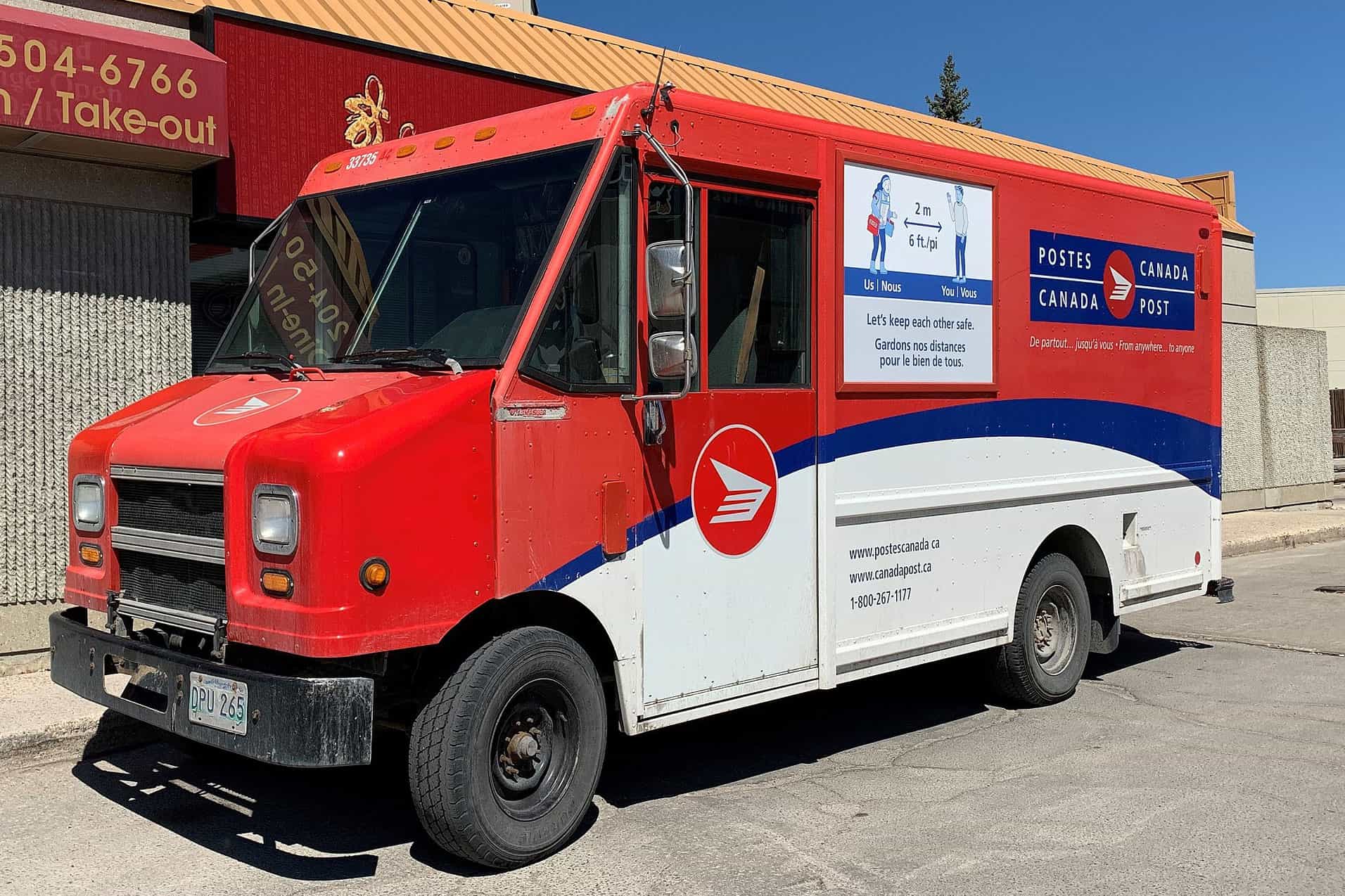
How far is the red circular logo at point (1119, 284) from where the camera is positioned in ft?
26.3

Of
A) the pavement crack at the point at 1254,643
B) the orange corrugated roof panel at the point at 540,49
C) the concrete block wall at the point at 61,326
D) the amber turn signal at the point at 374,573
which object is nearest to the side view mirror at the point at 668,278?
the amber turn signal at the point at 374,573

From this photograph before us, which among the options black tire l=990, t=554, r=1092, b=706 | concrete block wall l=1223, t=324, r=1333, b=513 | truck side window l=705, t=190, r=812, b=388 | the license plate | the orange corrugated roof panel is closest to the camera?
the license plate

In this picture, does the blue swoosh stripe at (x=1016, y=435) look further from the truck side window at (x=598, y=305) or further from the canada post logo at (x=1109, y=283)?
the truck side window at (x=598, y=305)

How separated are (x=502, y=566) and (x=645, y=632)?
0.78 m

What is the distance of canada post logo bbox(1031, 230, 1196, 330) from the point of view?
755 centimetres

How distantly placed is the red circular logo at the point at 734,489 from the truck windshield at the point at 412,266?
1.13 m

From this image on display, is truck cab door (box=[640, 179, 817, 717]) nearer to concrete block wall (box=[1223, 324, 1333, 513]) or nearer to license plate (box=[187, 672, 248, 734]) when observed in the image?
license plate (box=[187, 672, 248, 734])

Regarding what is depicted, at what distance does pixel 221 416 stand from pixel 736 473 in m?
2.15

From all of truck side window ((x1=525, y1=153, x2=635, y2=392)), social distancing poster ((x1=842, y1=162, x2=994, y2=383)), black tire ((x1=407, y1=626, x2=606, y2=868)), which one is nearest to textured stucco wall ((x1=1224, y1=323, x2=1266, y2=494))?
social distancing poster ((x1=842, y1=162, x2=994, y2=383))

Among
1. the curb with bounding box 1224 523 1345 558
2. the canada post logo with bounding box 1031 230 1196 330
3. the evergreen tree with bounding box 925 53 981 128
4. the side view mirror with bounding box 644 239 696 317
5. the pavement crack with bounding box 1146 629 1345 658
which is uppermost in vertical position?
the evergreen tree with bounding box 925 53 981 128

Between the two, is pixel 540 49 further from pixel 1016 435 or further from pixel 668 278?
pixel 668 278

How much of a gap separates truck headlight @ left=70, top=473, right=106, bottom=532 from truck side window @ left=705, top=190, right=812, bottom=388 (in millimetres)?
2605

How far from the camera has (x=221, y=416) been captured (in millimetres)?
5258

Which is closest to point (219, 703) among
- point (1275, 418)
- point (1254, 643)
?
point (1254, 643)
